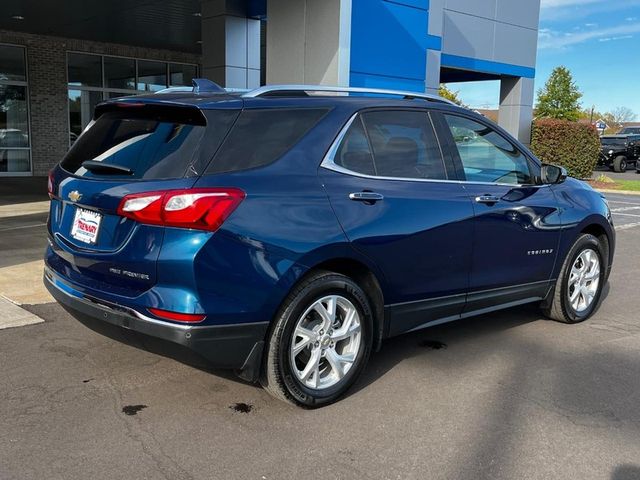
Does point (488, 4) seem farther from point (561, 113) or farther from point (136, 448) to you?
point (561, 113)

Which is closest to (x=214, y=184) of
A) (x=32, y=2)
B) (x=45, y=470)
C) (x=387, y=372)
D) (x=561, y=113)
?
(x=45, y=470)

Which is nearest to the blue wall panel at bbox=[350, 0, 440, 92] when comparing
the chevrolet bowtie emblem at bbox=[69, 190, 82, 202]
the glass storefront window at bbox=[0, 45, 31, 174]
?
the chevrolet bowtie emblem at bbox=[69, 190, 82, 202]

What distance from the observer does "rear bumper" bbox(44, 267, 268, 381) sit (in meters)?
3.27

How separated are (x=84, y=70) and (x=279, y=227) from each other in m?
20.1

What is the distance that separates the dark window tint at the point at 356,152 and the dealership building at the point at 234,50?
563 cm

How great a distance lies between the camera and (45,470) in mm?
3025

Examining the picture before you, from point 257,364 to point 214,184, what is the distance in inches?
40.0

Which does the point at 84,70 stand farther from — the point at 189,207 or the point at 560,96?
the point at 560,96

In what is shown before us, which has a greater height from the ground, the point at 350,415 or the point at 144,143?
the point at 144,143

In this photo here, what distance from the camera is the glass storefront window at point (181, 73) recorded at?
76.5ft

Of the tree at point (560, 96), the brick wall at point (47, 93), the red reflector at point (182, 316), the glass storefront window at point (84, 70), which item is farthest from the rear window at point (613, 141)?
the red reflector at point (182, 316)

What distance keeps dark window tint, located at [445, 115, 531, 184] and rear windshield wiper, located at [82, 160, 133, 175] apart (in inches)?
91.9

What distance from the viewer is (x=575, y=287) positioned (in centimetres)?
569

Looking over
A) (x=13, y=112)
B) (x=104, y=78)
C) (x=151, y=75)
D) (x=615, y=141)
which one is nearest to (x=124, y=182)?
(x=13, y=112)
